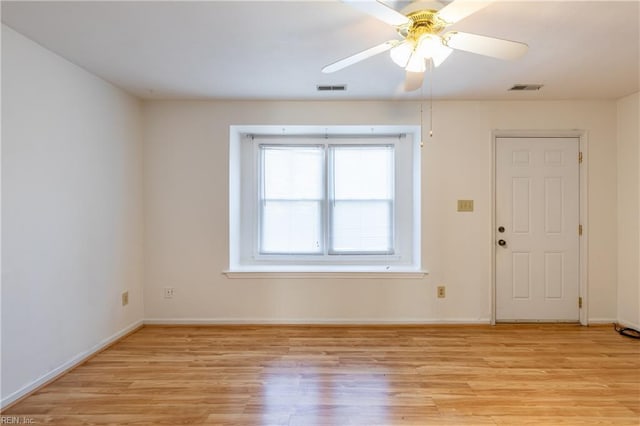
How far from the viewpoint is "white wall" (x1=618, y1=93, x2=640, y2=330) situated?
3.24m

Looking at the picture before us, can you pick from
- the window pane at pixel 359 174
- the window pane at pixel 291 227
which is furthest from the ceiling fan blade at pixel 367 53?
the window pane at pixel 291 227

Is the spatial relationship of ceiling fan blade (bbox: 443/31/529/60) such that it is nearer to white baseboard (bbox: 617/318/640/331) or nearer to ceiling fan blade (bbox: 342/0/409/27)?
ceiling fan blade (bbox: 342/0/409/27)

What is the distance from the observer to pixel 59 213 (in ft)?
7.95

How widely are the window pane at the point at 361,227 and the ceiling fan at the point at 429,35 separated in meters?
2.23

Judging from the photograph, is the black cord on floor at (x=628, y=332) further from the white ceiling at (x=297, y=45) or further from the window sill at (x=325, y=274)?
the white ceiling at (x=297, y=45)

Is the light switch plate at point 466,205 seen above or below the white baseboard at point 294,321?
above

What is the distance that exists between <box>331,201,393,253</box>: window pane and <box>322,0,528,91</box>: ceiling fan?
2226 mm

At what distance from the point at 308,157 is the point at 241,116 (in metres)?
0.91

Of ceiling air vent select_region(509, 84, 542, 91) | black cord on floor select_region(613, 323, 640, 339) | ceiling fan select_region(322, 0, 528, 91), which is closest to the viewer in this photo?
ceiling fan select_region(322, 0, 528, 91)

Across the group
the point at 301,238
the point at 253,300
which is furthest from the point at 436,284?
the point at 253,300

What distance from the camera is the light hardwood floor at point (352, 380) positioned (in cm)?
197

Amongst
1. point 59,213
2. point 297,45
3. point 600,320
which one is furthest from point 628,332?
point 59,213

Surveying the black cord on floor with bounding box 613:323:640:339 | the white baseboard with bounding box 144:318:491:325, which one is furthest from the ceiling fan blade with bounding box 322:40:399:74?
the black cord on floor with bounding box 613:323:640:339

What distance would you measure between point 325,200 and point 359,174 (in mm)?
525
